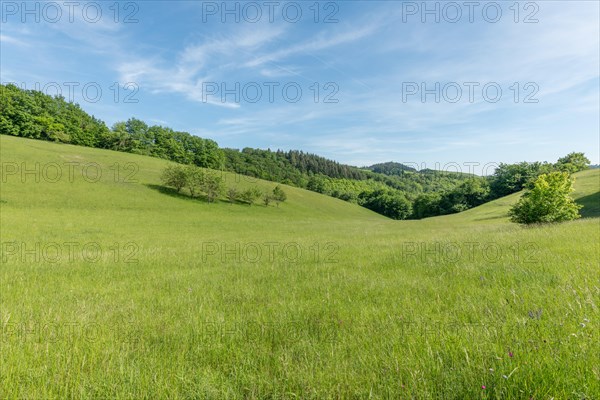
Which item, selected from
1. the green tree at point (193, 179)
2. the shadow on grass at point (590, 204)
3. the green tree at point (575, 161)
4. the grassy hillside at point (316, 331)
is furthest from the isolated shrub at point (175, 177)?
the green tree at point (575, 161)

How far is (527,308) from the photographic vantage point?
3.58 meters

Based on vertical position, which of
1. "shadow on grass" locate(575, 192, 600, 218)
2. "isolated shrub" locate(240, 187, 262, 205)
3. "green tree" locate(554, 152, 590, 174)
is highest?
"green tree" locate(554, 152, 590, 174)

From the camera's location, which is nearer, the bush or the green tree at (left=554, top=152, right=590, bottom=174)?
the bush

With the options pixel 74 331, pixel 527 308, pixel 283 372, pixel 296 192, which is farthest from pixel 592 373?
pixel 296 192

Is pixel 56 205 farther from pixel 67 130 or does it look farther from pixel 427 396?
pixel 67 130

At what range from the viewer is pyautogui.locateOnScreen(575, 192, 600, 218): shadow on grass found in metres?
35.1

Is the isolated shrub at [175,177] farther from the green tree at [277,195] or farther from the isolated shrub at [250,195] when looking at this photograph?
the green tree at [277,195]

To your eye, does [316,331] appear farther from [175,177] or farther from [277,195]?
[277,195]

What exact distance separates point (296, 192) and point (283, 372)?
99838 mm

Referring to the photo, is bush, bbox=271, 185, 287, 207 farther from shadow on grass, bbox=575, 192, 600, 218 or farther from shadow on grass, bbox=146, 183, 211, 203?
shadow on grass, bbox=575, 192, 600, 218

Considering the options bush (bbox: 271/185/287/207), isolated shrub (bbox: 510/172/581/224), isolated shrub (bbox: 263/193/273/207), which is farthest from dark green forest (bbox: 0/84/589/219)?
isolated shrub (bbox: 510/172/581/224)

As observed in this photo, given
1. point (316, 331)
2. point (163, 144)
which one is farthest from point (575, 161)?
point (163, 144)

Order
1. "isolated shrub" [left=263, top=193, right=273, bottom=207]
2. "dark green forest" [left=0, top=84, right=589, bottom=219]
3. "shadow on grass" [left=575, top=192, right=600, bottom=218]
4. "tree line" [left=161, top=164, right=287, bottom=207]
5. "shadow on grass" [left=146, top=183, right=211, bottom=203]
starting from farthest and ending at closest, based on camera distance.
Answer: "dark green forest" [left=0, top=84, right=589, bottom=219], "isolated shrub" [left=263, top=193, right=273, bottom=207], "tree line" [left=161, top=164, right=287, bottom=207], "shadow on grass" [left=146, top=183, right=211, bottom=203], "shadow on grass" [left=575, top=192, right=600, bottom=218]

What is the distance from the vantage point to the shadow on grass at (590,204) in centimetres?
3509
